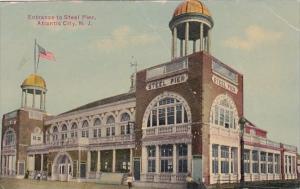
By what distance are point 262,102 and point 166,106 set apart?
2199mm

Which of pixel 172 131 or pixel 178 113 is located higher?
pixel 178 113

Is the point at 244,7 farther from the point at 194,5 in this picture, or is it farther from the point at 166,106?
the point at 166,106

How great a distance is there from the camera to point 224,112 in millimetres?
11320

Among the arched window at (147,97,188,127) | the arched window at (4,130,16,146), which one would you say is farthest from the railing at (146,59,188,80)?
the arched window at (4,130,16,146)

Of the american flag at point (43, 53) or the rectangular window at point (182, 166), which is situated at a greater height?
the american flag at point (43, 53)

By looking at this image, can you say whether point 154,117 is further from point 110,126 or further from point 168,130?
point 110,126

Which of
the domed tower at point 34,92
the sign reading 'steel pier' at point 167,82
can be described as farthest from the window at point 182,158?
the domed tower at point 34,92

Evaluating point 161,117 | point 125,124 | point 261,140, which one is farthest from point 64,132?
point 261,140

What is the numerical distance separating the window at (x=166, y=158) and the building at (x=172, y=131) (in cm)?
2

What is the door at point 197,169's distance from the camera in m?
10.8

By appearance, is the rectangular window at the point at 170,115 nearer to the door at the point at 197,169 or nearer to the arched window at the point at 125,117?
the door at the point at 197,169

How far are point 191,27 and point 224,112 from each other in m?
2.38

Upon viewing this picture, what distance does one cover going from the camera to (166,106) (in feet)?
38.2

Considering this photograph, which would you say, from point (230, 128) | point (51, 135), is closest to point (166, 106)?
point (230, 128)
